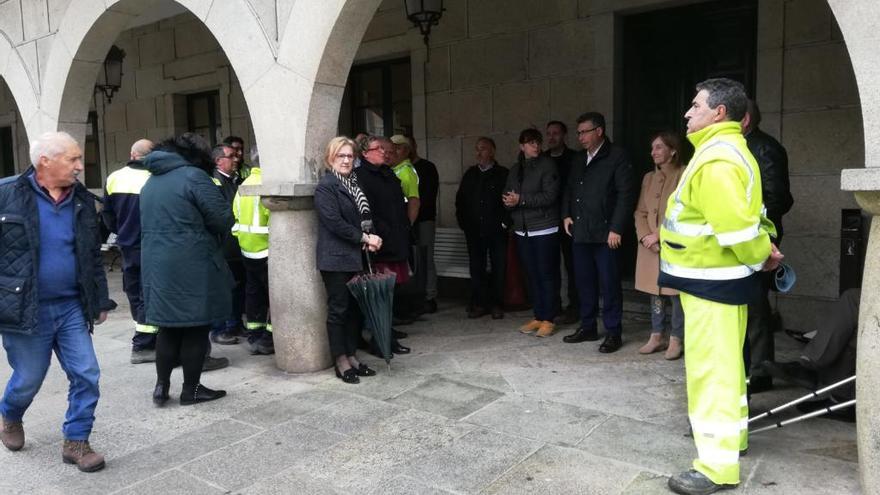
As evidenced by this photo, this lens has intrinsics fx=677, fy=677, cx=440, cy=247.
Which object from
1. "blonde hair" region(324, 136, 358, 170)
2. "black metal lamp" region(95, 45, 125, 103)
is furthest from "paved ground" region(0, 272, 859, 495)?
"black metal lamp" region(95, 45, 125, 103)

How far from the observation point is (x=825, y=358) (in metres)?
3.72

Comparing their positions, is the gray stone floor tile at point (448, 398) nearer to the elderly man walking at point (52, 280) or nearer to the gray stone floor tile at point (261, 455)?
the gray stone floor tile at point (261, 455)

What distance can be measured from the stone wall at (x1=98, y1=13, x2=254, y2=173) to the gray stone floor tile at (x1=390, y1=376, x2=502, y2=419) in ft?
21.6

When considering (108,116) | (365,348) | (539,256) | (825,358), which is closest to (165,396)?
(365,348)

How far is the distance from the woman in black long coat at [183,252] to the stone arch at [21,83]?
13.0ft

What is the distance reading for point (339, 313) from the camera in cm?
478

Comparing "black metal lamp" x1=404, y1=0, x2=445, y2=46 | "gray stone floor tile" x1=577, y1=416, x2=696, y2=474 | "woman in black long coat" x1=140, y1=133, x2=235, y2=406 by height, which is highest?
"black metal lamp" x1=404, y1=0, x2=445, y2=46

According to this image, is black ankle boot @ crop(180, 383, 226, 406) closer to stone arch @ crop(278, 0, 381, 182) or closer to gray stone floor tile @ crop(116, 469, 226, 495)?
gray stone floor tile @ crop(116, 469, 226, 495)

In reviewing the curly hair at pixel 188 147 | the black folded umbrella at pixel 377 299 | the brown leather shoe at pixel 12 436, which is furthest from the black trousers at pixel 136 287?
the black folded umbrella at pixel 377 299

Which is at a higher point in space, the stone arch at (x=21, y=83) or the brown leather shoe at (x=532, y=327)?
the stone arch at (x=21, y=83)

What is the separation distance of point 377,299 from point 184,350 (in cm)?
130

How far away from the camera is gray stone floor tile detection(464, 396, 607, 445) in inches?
146

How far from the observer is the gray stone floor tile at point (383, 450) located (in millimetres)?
3292

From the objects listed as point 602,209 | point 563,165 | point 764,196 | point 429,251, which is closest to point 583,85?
point 563,165
